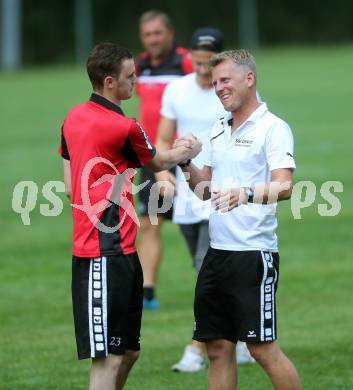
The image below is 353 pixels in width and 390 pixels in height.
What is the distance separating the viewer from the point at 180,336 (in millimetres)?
9375

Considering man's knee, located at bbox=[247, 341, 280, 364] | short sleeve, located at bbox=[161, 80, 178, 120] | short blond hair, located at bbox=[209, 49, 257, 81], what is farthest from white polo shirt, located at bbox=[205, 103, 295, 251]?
short sleeve, located at bbox=[161, 80, 178, 120]

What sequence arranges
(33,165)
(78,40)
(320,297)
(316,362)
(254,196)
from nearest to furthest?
(254,196) → (316,362) → (320,297) → (33,165) → (78,40)

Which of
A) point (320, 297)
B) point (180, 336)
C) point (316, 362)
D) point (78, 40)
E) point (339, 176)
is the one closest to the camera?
point (316, 362)

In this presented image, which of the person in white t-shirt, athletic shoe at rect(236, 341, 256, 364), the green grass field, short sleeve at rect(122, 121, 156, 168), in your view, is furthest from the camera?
athletic shoe at rect(236, 341, 256, 364)

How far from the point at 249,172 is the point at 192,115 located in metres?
2.12

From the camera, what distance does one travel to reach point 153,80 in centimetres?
1108

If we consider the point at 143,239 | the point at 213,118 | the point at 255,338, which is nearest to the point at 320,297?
the point at 143,239

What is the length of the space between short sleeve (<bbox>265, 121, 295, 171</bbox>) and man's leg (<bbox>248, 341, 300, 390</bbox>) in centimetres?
102

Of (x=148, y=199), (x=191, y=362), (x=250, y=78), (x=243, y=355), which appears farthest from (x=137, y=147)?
(x=148, y=199)

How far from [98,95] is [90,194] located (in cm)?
57

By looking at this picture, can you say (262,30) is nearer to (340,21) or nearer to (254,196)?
(340,21)

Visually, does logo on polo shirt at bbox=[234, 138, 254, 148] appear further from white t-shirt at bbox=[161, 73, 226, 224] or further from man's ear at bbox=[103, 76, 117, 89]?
white t-shirt at bbox=[161, 73, 226, 224]

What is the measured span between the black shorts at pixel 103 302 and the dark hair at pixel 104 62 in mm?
1019

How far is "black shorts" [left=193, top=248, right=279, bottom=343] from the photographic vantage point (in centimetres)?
647
